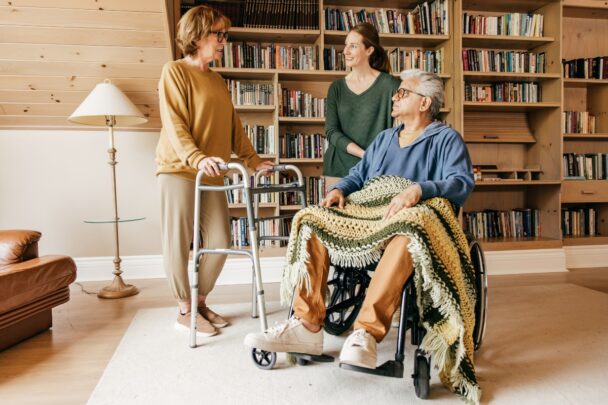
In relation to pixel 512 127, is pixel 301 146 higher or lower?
lower

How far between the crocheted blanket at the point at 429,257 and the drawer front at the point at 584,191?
2618 mm

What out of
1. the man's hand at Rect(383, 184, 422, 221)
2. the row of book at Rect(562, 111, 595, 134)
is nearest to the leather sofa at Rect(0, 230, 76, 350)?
the man's hand at Rect(383, 184, 422, 221)

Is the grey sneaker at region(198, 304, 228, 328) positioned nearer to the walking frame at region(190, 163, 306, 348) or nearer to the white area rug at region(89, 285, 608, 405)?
the white area rug at region(89, 285, 608, 405)

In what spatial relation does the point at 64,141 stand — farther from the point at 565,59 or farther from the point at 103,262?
the point at 565,59

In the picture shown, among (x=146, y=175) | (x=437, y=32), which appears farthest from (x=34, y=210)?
(x=437, y=32)

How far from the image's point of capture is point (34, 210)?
346 centimetres

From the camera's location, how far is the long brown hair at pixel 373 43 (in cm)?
236

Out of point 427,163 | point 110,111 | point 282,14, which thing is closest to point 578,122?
point 282,14

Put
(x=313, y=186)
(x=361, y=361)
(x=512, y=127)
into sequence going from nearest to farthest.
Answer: (x=361, y=361), (x=313, y=186), (x=512, y=127)

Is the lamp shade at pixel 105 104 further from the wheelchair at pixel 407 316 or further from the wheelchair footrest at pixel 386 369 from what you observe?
the wheelchair footrest at pixel 386 369

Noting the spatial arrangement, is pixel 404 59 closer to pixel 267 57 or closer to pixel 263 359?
pixel 267 57

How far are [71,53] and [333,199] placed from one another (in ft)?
6.92

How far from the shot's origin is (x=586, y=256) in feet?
12.6

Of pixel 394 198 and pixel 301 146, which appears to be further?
pixel 301 146
